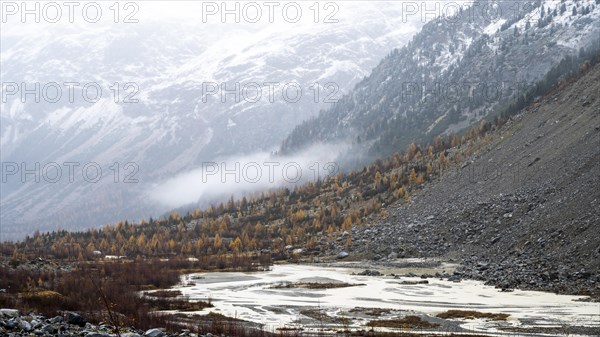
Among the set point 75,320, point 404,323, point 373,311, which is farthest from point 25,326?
point 373,311

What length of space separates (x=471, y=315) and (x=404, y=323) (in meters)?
6.85

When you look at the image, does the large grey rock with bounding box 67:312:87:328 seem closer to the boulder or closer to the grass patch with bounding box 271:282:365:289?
the boulder

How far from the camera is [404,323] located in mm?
45875

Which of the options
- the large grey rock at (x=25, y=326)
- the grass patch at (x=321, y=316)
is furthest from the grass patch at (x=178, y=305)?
the large grey rock at (x=25, y=326)

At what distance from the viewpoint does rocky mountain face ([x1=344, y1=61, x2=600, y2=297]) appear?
69.9m

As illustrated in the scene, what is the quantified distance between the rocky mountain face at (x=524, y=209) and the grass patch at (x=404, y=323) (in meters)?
20.8

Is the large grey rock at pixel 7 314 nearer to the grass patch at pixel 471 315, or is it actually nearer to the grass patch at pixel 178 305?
the grass patch at pixel 178 305

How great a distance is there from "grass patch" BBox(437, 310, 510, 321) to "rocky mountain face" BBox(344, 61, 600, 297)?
14407mm

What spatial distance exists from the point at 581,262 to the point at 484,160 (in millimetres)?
75785

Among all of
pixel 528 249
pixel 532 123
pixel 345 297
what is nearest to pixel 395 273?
pixel 528 249

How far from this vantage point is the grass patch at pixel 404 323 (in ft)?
146

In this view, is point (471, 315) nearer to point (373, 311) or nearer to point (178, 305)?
point (373, 311)

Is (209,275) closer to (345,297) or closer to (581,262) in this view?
(345,297)

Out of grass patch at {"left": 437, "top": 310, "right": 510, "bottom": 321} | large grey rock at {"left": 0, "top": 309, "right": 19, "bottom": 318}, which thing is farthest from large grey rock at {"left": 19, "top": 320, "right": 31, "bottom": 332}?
grass patch at {"left": 437, "top": 310, "right": 510, "bottom": 321}
